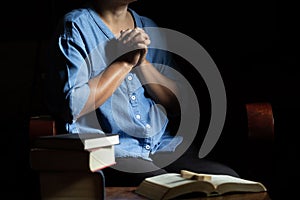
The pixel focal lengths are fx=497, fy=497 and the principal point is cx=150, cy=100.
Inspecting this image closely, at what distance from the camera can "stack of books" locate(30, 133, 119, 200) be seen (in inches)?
41.5

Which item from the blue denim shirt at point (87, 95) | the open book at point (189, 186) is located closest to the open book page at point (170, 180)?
the open book at point (189, 186)

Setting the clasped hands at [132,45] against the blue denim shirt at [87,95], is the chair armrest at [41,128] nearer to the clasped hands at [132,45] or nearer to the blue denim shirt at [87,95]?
the blue denim shirt at [87,95]

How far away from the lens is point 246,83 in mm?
1812

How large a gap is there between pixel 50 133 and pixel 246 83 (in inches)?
31.4

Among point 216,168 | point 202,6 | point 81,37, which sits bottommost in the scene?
point 216,168

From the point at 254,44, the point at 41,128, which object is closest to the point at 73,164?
the point at 41,128

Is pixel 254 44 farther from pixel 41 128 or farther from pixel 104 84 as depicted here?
pixel 41 128

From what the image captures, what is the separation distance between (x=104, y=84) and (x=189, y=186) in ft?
1.36

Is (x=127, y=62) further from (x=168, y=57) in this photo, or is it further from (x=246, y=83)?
(x=246, y=83)

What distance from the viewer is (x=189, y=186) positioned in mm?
1107

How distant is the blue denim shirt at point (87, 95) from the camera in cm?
135

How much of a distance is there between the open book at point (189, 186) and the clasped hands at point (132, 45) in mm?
402

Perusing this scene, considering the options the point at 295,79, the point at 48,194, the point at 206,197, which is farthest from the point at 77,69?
the point at 295,79

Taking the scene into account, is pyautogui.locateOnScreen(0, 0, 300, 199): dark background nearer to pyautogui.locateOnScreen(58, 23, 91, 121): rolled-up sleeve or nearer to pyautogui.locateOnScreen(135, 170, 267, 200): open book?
pyautogui.locateOnScreen(58, 23, 91, 121): rolled-up sleeve
